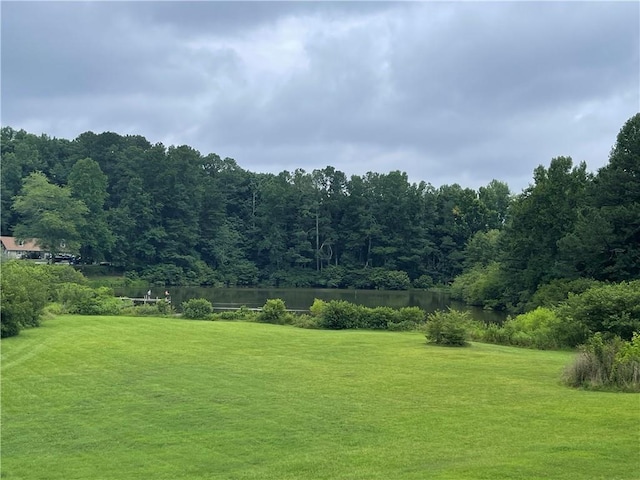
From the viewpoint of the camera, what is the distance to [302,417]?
10.8 meters

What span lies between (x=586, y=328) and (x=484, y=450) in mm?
12017

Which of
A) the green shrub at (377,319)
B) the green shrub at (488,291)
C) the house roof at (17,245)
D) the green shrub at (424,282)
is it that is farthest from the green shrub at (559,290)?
the house roof at (17,245)

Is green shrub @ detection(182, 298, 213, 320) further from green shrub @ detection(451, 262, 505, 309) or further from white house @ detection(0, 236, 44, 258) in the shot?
white house @ detection(0, 236, 44, 258)

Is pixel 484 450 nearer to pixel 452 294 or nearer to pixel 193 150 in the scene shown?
pixel 452 294

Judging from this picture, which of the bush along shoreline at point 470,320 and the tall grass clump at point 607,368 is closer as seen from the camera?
the tall grass clump at point 607,368

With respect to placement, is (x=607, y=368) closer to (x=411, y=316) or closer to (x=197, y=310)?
(x=411, y=316)

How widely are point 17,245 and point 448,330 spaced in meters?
67.7

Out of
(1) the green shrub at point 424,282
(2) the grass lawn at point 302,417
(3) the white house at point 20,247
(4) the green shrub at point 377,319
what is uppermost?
(3) the white house at point 20,247

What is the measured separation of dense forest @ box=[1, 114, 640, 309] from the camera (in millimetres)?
75250

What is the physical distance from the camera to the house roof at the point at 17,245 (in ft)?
242

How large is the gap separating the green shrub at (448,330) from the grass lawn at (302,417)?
2.66m

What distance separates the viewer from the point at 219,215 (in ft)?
300

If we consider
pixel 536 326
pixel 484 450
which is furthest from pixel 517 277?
pixel 484 450

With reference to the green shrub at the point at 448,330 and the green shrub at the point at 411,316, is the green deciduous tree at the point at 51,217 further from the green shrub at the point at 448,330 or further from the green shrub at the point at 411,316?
the green shrub at the point at 448,330
